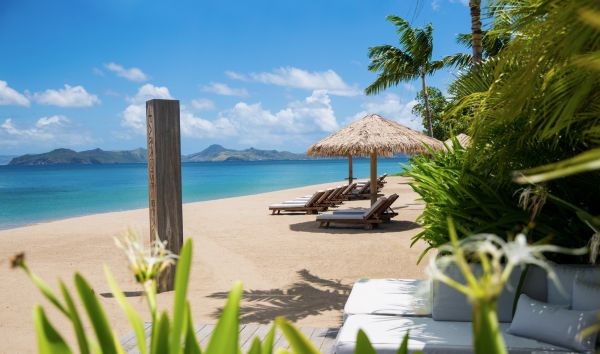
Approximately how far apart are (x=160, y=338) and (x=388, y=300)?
154 inches

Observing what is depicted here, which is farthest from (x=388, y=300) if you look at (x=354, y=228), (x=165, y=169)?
(x=354, y=228)

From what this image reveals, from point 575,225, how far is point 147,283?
4.07 meters

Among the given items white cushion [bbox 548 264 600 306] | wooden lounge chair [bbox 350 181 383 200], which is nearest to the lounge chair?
wooden lounge chair [bbox 350 181 383 200]

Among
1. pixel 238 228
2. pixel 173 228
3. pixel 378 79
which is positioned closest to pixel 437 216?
pixel 173 228

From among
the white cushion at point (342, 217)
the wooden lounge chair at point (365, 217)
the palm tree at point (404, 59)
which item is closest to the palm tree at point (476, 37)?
the wooden lounge chair at point (365, 217)

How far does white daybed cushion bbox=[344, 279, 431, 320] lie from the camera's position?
13.6 ft

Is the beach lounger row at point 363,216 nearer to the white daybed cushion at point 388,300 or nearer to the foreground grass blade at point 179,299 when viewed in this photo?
the white daybed cushion at point 388,300

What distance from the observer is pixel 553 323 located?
347 centimetres

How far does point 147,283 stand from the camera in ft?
1.95

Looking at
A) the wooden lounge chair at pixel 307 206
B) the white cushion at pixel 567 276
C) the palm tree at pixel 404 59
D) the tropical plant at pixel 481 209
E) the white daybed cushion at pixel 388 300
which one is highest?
the palm tree at pixel 404 59

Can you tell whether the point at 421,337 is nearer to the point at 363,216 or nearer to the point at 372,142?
the point at 363,216

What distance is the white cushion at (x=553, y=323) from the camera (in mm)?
3350

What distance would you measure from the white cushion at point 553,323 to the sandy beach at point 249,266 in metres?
2.10

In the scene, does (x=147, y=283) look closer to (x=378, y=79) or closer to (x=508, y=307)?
(x=508, y=307)
